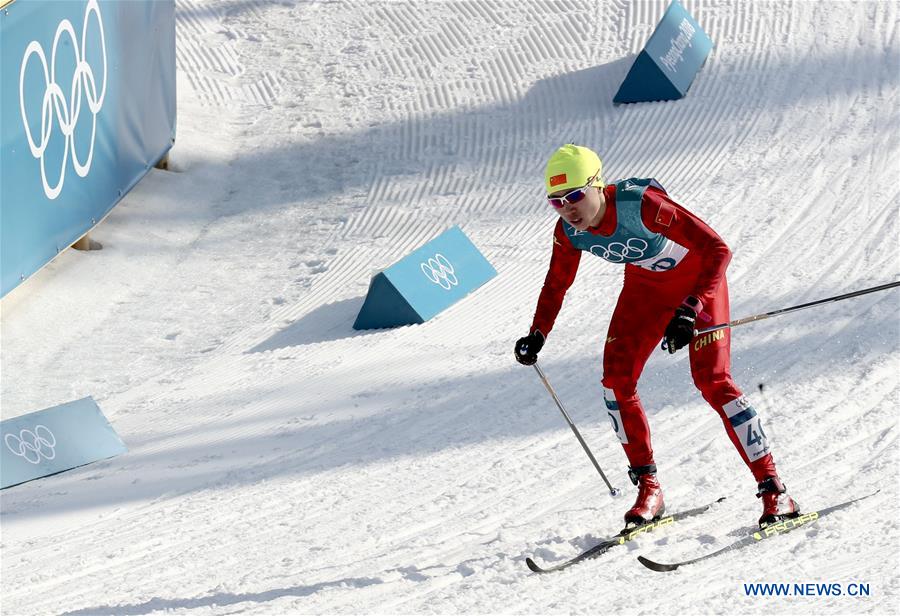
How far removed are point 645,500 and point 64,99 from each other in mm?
5867

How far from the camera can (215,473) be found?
18.8 ft

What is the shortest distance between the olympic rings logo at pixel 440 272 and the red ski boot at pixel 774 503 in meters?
4.03

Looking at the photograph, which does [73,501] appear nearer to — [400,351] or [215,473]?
[215,473]

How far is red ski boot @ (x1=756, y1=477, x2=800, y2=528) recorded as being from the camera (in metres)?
3.90

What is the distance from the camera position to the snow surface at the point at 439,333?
4.21m

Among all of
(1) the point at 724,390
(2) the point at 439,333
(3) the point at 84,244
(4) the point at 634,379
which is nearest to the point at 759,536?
(1) the point at 724,390

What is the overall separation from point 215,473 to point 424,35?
789cm

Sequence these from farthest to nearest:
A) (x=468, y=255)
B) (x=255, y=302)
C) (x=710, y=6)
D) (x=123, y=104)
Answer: (x=710, y=6) → (x=123, y=104) → (x=255, y=302) → (x=468, y=255)

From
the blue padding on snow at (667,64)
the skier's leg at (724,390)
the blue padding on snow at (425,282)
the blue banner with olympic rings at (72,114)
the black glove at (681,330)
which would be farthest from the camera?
the blue padding on snow at (667,64)

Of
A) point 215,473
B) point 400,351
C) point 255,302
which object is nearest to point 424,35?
point 255,302

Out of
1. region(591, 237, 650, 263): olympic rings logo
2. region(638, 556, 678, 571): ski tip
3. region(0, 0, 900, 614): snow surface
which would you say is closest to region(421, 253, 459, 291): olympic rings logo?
region(0, 0, 900, 614): snow surface

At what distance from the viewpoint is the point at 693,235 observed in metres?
3.76

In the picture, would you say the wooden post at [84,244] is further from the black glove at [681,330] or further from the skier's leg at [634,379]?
the black glove at [681,330]

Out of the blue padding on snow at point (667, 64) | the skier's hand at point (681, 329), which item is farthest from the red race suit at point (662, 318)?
the blue padding on snow at point (667, 64)
